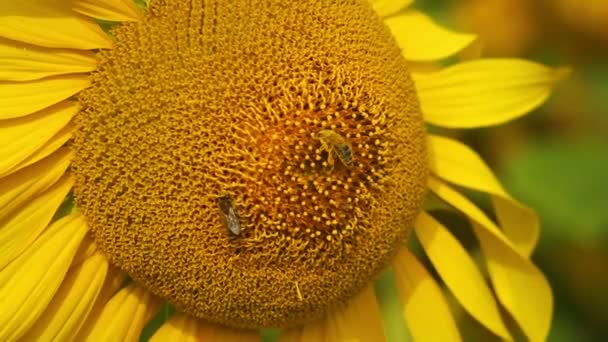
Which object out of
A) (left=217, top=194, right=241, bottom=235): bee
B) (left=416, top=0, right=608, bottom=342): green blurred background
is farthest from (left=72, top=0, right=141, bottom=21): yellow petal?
(left=416, top=0, right=608, bottom=342): green blurred background

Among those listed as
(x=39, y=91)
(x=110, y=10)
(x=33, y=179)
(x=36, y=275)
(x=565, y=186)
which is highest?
(x=110, y=10)

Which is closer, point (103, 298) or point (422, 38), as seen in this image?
point (103, 298)

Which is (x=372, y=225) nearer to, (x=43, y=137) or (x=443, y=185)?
(x=443, y=185)

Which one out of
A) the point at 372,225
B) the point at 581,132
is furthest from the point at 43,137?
the point at 581,132

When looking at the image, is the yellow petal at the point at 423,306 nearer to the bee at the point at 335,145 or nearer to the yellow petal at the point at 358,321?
the yellow petal at the point at 358,321

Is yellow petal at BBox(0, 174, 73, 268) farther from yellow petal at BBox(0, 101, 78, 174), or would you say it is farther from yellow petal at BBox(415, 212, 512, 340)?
yellow petal at BBox(415, 212, 512, 340)

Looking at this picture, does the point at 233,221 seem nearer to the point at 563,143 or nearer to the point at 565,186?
the point at 565,186

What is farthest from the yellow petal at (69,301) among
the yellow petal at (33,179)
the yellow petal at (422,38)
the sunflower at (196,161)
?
the yellow petal at (422,38)

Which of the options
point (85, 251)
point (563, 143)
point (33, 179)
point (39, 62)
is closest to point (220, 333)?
point (85, 251)
